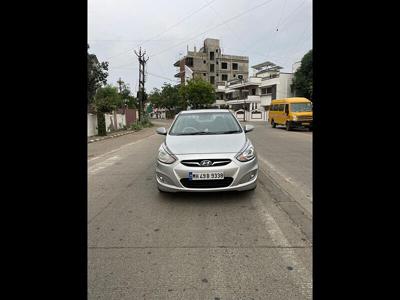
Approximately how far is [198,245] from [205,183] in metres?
1.48

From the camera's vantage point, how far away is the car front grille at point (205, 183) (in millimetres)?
4963

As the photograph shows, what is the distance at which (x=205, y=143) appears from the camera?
5.50m

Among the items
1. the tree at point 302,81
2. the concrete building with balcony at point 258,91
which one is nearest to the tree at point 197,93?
the concrete building with balcony at point 258,91

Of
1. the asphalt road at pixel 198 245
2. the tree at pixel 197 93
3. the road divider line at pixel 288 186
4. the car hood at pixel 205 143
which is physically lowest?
the asphalt road at pixel 198 245

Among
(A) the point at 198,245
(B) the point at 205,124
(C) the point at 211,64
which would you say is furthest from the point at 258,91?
(A) the point at 198,245

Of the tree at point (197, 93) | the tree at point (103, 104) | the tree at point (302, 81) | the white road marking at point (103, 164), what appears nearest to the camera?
the white road marking at point (103, 164)

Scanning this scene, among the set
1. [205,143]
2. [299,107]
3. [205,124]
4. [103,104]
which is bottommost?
[205,143]

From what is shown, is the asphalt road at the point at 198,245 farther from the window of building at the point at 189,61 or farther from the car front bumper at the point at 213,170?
the window of building at the point at 189,61

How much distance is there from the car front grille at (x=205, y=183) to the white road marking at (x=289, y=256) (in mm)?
642

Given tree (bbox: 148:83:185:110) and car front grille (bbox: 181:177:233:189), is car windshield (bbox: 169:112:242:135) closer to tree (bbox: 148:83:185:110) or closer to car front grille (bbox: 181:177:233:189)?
car front grille (bbox: 181:177:233:189)

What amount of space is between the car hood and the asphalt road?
2.73 ft

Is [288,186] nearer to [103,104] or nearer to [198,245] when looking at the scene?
[198,245]
